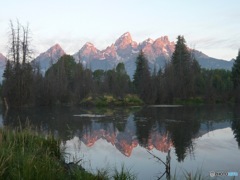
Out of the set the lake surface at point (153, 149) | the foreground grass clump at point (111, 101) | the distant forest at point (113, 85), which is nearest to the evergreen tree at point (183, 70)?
the distant forest at point (113, 85)

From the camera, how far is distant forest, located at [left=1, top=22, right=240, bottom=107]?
44.4 m

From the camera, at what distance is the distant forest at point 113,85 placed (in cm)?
4438

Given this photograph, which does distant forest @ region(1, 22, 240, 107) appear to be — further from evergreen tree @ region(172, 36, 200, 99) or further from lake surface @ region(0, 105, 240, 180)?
lake surface @ region(0, 105, 240, 180)

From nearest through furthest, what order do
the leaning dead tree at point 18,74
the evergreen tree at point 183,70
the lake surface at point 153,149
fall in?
the lake surface at point 153,149 → the leaning dead tree at point 18,74 → the evergreen tree at point 183,70

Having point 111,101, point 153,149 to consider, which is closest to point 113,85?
point 111,101

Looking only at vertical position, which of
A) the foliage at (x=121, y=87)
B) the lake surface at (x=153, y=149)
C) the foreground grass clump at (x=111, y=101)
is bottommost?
the lake surface at (x=153, y=149)

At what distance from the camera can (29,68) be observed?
44844 mm

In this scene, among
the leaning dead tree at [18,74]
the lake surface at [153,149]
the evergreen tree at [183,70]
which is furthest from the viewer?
the evergreen tree at [183,70]

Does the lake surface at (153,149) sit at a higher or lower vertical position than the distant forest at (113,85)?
lower

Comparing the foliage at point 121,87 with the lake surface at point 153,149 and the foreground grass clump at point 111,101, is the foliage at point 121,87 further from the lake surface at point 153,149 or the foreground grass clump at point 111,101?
the lake surface at point 153,149

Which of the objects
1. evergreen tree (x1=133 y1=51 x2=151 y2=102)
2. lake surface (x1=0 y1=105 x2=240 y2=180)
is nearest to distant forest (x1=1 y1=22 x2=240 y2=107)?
evergreen tree (x1=133 y1=51 x2=151 y2=102)

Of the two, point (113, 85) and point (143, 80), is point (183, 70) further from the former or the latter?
point (113, 85)

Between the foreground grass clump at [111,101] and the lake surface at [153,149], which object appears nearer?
the lake surface at [153,149]

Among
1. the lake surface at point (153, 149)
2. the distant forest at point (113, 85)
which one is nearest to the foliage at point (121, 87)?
the distant forest at point (113, 85)
